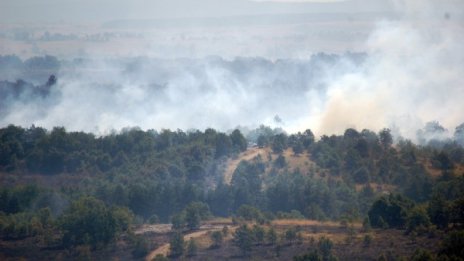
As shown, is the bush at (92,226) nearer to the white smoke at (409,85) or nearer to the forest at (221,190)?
the forest at (221,190)

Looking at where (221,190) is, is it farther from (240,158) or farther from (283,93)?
(283,93)

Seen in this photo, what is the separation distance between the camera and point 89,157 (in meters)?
93.3

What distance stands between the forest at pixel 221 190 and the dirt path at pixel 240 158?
0.34 meters

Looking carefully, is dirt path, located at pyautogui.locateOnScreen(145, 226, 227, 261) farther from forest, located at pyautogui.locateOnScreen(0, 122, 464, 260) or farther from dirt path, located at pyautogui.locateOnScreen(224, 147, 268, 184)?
dirt path, located at pyautogui.locateOnScreen(224, 147, 268, 184)

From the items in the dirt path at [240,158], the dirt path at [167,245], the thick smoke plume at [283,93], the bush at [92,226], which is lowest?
the dirt path at [167,245]

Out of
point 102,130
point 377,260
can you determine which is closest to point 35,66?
point 102,130

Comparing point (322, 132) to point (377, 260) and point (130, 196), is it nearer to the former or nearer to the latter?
point (130, 196)

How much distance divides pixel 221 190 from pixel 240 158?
1268 cm

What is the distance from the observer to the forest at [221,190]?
62438 millimetres

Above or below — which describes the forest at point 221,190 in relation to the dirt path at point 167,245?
above

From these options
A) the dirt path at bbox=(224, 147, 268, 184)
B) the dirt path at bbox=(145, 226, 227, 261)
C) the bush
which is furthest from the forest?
the dirt path at bbox=(145, 226, 227, 261)

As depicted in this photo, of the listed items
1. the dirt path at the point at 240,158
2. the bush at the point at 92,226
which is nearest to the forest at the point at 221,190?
the bush at the point at 92,226

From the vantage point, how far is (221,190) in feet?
264

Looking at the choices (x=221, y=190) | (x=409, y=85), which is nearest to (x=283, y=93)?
(x=409, y=85)
